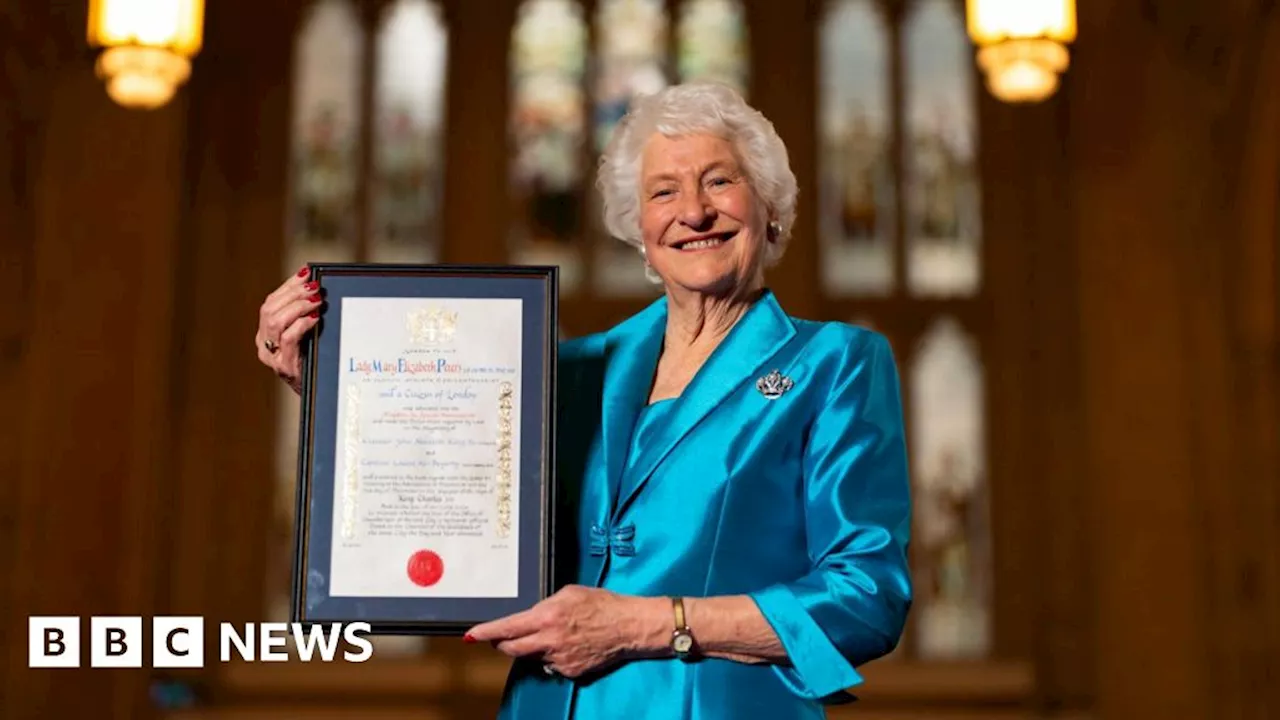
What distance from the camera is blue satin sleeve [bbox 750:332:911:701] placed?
73.0 inches

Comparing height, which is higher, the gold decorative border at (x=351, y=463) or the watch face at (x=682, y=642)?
the gold decorative border at (x=351, y=463)

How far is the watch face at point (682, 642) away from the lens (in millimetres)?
1862

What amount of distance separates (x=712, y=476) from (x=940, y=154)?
574 cm

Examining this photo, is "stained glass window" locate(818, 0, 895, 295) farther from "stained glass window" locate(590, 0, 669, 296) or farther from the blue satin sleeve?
the blue satin sleeve

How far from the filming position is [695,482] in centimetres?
196

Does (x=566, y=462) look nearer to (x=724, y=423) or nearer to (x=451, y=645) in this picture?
(x=724, y=423)

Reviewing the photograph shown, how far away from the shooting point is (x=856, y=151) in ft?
24.4

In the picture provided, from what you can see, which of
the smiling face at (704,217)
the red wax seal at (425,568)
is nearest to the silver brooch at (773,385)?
the smiling face at (704,217)

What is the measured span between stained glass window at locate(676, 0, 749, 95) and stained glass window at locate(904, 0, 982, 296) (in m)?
0.75

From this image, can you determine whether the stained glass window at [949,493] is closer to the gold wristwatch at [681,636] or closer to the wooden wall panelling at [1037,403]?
the wooden wall panelling at [1037,403]

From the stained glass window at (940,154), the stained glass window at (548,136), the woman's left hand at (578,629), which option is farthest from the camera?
the stained glass window at (548,136)

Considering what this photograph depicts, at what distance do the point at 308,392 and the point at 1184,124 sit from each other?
5660 millimetres

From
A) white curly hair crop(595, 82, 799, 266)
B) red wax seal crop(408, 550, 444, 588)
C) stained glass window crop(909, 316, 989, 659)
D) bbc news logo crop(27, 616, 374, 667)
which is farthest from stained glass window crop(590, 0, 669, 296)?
red wax seal crop(408, 550, 444, 588)

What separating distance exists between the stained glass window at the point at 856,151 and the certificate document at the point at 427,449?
5311 millimetres
